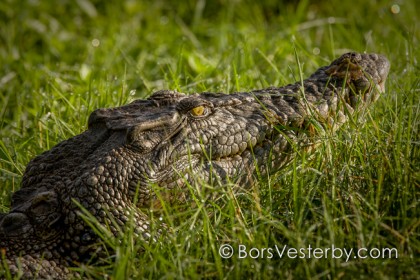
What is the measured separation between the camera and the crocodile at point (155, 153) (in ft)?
11.9

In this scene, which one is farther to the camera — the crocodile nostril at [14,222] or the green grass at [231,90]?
the crocodile nostril at [14,222]

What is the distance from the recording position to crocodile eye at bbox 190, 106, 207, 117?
3922 mm

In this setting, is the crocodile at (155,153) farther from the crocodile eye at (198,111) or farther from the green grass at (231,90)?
the green grass at (231,90)

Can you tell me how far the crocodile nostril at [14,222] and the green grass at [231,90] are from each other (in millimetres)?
415

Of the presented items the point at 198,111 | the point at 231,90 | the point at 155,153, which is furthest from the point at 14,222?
the point at 231,90

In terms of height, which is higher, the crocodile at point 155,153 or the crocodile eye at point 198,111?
the crocodile eye at point 198,111

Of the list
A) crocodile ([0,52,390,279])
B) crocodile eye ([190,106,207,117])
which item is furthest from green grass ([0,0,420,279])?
crocodile eye ([190,106,207,117])

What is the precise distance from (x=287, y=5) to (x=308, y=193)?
591 centimetres

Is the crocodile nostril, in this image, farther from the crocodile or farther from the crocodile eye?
the crocodile eye

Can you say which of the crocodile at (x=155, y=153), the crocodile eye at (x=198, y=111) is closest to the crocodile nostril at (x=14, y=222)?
the crocodile at (x=155, y=153)

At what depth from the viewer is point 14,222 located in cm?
364

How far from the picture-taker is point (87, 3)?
9031 mm

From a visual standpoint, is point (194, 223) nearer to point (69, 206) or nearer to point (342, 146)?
point (69, 206)

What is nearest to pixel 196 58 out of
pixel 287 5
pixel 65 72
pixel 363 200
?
pixel 65 72
